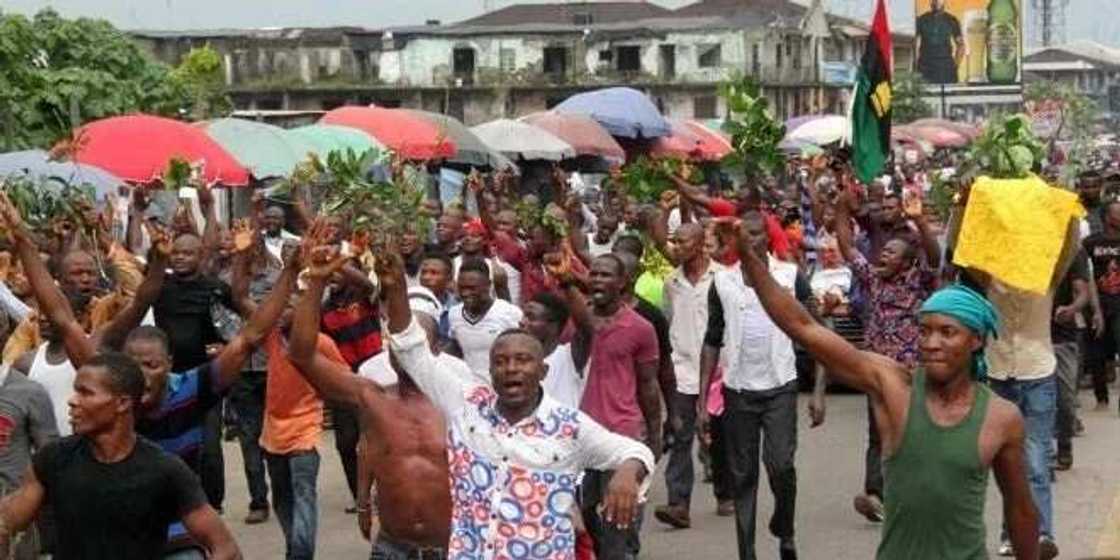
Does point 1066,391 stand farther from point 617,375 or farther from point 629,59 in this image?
point 629,59

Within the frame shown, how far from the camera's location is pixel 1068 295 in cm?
1325

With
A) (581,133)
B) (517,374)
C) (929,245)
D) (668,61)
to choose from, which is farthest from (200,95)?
(668,61)

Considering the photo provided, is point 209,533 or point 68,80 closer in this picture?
point 209,533

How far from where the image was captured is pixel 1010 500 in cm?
648

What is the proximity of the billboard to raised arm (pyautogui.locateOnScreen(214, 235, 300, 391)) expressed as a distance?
64230 mm

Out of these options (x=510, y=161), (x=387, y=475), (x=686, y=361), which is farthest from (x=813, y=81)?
(x=387, y=475)

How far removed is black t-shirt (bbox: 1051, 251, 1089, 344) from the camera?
42.7 feet

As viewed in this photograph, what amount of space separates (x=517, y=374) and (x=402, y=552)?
105 centimetres

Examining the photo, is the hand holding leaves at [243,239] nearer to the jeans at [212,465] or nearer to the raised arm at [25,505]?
the jeans at [212,465]

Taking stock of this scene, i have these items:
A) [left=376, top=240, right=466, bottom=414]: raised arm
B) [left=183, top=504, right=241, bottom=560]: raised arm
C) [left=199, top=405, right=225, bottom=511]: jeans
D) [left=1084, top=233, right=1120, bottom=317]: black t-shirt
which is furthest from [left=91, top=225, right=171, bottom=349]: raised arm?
[left=1084, top=233, right=1120, bottom=317]: black t-shirt

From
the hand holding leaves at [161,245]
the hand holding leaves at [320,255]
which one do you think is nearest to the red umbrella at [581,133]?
the hand holding leaves at [161,245]

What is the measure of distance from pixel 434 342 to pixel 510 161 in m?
20.1

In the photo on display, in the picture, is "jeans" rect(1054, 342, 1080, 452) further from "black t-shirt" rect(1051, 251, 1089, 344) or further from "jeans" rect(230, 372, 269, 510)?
"jeans" rect(230, 372, 269, 510)

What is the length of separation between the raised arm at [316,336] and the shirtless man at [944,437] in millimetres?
1603
